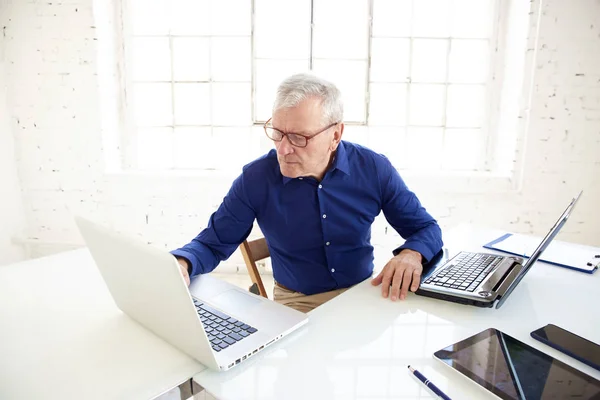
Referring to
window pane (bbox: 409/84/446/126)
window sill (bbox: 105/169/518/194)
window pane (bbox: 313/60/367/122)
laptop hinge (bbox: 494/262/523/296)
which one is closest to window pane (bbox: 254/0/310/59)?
window pane (bbox: 313/60/367/122)

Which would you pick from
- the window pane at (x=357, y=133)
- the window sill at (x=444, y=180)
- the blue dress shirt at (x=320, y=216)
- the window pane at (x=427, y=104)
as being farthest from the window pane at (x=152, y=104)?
the window pane at (x=427, y=104)

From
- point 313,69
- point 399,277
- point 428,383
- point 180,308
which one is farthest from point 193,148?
point 428,383

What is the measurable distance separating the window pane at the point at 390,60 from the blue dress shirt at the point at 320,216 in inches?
59.1

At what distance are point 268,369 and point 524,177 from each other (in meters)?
2.53

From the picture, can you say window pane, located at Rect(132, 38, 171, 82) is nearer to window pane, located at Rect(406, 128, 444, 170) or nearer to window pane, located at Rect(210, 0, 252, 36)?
window pane, located at Rect(210, 0, 252, 36)

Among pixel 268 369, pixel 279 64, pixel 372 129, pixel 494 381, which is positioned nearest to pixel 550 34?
pixel 372 129

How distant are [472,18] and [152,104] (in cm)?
243

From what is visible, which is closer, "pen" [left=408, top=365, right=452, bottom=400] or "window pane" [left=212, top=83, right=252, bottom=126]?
"pen" [left=408, top=365, right=452, bottom=400]

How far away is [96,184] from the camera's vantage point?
271cm

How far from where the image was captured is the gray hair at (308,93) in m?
1.22

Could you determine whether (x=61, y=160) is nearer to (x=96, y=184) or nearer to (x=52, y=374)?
(x=96, y=184)

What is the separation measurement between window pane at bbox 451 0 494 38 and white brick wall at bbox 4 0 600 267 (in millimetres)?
341

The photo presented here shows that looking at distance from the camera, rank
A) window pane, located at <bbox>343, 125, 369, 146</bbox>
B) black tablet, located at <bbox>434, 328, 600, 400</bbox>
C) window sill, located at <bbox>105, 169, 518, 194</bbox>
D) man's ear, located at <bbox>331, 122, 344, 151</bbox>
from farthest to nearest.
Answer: window pane, located at <bbox>343, 125, 369, 146</bbox>
window sill, located at <bbox>105, 169, 518, 194</bbox>
man's ear, located at <bbox>331, 122, 344, 151</bbox>
black tablet, located at <bbox>434, 328, 600, 400</bbox>

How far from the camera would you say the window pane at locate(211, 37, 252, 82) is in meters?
2.76
